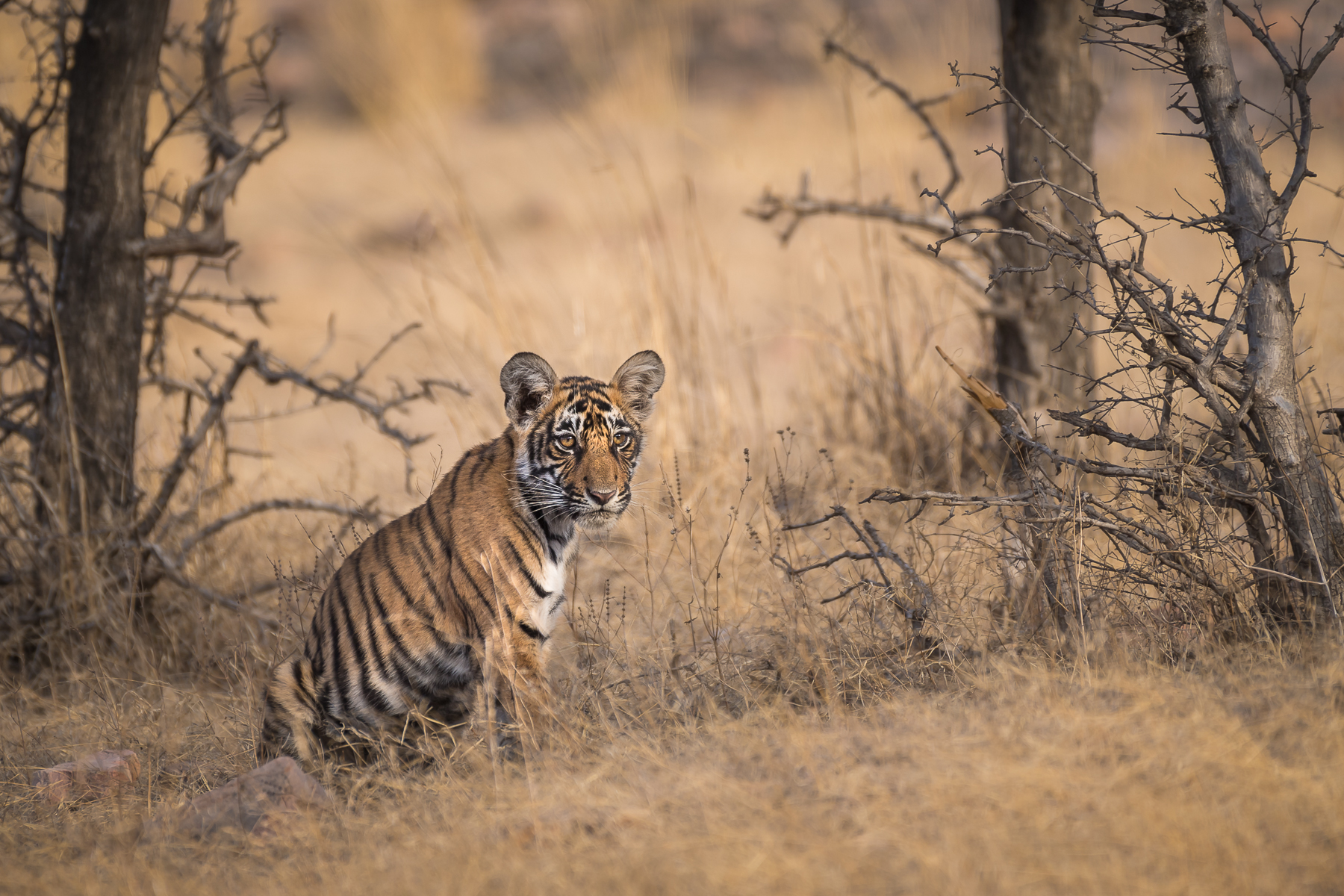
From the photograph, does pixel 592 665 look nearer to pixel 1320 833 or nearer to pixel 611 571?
pixel 611 571

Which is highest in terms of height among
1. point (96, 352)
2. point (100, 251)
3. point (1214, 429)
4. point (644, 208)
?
point (644, 208)

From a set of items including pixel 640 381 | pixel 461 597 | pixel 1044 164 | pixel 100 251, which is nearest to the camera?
pixel 461 597

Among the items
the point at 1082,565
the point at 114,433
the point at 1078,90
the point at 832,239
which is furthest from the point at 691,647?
the point at 832,239

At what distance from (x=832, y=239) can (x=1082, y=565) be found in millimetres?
8654

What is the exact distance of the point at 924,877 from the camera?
2.13 m

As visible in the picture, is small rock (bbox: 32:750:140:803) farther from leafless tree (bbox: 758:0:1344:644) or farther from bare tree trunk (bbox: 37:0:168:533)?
leafless tree (bbox: 758:0:1344:644)

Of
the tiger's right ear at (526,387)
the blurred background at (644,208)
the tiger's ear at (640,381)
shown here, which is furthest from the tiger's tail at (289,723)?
the blurred background at (644,208)

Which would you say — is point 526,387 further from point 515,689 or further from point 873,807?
point 873,807

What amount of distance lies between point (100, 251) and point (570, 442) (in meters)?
2.26

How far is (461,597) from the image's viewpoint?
3.43 m

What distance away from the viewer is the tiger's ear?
3.91m

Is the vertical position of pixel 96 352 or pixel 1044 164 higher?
pixel 1044 164

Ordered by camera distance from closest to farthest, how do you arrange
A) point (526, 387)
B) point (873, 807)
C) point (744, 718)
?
point (873, 807), point (744, 718), point (526, 387)

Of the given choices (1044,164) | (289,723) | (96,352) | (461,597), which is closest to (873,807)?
(461,597)
